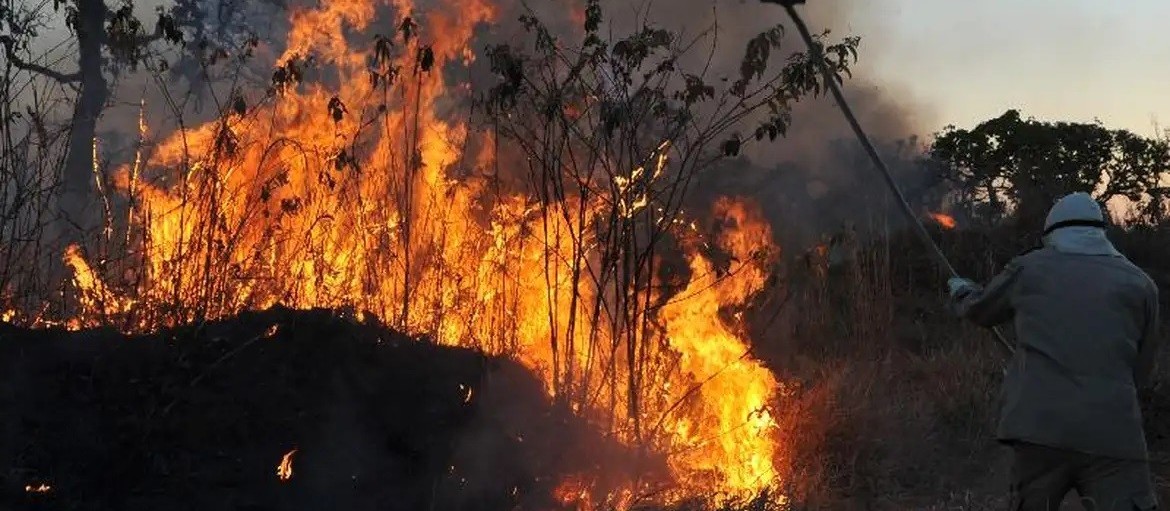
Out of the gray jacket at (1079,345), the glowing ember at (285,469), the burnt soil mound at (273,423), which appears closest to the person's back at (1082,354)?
the gray jacket at (1079,345)

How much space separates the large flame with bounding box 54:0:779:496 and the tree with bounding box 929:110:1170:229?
12129mm

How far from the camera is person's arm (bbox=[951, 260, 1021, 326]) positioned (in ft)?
13.8

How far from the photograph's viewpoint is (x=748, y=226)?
6.86m

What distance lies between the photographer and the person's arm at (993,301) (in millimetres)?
4215

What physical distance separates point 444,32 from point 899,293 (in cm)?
902

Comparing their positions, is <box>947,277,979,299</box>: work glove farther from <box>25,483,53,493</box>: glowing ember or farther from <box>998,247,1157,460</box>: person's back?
<box>25,483,53,493</box>: glowing ember

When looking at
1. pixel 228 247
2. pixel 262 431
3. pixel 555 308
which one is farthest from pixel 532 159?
pixel 262 431

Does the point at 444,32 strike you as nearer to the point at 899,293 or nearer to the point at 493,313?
the point at 493,313

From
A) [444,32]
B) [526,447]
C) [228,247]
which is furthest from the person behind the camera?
[444,32]

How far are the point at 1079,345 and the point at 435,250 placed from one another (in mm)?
3958

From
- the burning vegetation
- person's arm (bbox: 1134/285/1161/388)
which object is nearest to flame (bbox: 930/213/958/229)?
the burning vegetation

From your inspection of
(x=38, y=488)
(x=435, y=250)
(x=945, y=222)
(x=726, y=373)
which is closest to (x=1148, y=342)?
(x=726, y=373)

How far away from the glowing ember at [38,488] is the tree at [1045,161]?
1563 cm

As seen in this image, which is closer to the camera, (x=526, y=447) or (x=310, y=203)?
(x=526, y=447)
